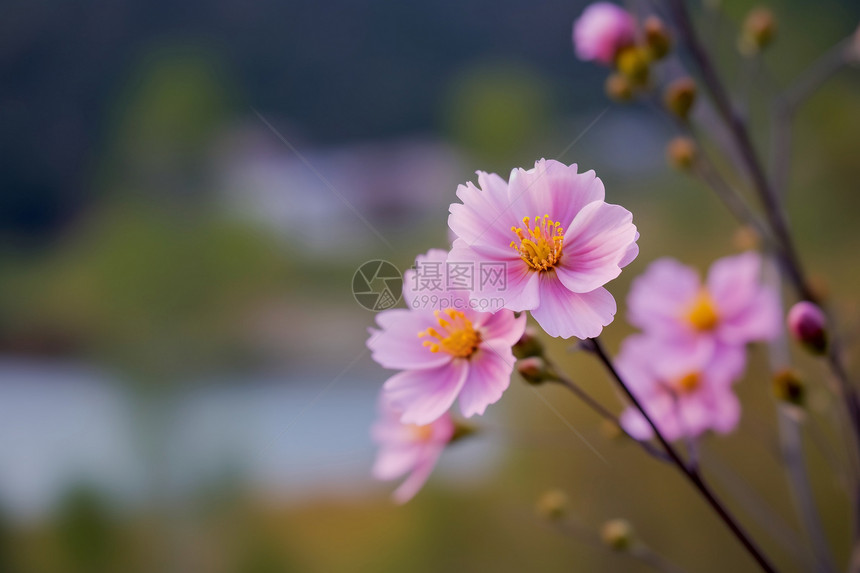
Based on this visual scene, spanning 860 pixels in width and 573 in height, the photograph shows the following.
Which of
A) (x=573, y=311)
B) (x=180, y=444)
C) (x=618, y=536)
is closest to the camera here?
(x=573, y=311)

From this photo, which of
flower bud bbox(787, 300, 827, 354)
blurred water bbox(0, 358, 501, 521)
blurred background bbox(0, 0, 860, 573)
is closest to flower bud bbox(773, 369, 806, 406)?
flower bud bbox(787, 300, 827, 354)

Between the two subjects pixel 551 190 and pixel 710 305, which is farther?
pixel 710 305

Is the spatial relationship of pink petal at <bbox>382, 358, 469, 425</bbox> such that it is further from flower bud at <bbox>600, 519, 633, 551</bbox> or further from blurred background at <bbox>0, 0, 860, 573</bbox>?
blurred background at <bbox>0, 0, 860, 573</bbox>

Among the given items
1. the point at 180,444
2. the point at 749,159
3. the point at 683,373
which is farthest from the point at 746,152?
the point at 180,444

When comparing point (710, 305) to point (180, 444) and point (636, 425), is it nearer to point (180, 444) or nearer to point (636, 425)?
point (636, 425)

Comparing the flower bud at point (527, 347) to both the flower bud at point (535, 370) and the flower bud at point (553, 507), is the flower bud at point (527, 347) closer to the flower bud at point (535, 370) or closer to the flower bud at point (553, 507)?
the flower bud at point (535, 370)

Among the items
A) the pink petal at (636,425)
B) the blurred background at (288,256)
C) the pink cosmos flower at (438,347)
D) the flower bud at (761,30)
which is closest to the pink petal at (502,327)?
the pink cosmos flower at (438,347)
